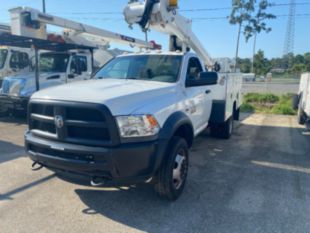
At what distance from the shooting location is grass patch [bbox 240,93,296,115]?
1202cm

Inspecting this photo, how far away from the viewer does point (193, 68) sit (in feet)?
15.8

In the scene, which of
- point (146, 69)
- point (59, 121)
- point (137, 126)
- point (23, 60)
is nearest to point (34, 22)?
point (23, 60)

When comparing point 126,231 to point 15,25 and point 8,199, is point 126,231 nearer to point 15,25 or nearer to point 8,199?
point 8,199

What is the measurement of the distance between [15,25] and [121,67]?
14.2 feet

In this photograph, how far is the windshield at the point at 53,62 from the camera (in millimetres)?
9570

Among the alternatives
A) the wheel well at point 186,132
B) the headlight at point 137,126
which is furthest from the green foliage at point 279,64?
the headlight at point 137,126

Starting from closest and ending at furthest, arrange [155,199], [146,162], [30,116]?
[146,162], [30,116], [155,199]

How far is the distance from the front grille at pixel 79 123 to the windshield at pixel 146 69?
5.06 ft

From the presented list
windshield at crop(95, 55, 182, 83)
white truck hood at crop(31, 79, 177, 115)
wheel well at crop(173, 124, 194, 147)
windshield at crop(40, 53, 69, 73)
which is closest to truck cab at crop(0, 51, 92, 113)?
windshield at crop(40, 53, 69, 73)

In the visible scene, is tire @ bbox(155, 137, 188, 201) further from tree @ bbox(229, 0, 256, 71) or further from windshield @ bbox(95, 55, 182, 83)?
tree @ bbox(229, 0, 256, 71)

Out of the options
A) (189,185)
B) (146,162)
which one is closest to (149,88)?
(146,162)

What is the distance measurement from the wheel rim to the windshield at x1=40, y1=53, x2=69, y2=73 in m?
7.15

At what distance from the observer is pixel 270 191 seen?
390 centimetres

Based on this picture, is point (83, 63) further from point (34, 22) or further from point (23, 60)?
point (23, 60)
